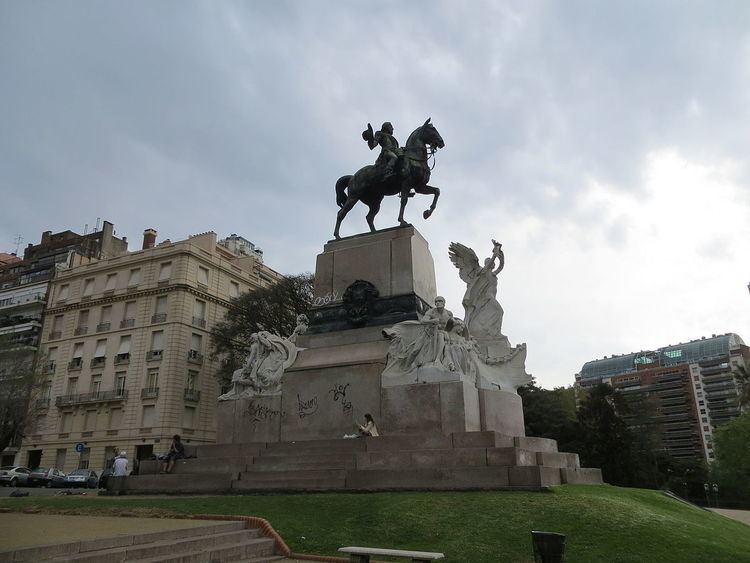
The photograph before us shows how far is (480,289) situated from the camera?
632 inches

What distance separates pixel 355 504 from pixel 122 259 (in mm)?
45196

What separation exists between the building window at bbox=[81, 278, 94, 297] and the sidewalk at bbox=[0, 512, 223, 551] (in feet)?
143

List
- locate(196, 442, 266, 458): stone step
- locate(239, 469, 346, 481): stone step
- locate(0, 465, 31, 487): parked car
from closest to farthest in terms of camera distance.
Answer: locate(239, 469, 346, 481): stone step, locate(196, 442, 266, 458): stone step, locate(0, 465, 31, 487): parked car

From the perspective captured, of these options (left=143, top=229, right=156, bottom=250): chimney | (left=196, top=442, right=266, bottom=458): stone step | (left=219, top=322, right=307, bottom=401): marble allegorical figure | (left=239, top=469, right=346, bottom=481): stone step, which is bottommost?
(left=239, top=469, right=346, bottom=481): stone step

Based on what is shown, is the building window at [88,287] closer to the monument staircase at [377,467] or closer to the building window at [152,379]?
the building window at [152,379]

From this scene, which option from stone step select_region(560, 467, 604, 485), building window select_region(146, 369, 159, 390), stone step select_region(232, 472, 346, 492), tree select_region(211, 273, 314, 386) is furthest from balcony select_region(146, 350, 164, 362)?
stone step select_region(560, 467, 604, 485)

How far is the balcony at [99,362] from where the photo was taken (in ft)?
152

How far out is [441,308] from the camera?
13367mm

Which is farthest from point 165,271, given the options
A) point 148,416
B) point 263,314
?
point 263,314

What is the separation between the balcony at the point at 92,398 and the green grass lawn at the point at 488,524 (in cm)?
3661

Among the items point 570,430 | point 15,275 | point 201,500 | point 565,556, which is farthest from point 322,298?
point 15,275

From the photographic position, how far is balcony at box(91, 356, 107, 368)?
46.4 meters

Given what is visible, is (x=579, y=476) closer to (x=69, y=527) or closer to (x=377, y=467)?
(x=377, y=467)

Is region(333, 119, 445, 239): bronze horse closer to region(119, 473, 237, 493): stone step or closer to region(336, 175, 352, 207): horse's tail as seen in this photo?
region(336, 175, 352, 207): horse's tail
